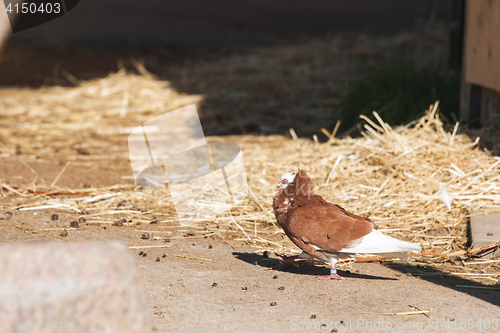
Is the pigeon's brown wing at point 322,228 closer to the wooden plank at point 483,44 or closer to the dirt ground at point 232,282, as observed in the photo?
the dirt ground at point 232,282

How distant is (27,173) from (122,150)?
1.43 metres

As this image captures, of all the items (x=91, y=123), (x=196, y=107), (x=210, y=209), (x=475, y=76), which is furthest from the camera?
(x=196, y=107)

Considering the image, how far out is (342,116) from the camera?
21.6 ft

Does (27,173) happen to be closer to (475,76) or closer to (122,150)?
(122,150)

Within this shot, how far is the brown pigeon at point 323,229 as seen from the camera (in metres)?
2.68

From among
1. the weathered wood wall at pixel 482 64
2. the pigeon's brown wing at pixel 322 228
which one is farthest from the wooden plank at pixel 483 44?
the pigeon's brown wing at pixel 322 228

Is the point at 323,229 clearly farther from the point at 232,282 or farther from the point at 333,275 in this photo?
the point at 232,282

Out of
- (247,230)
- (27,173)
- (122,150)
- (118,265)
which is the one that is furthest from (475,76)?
(118,265)

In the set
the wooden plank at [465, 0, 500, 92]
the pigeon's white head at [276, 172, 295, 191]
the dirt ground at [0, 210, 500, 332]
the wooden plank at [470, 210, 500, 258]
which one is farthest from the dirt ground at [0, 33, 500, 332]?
the wooden plank at [465, 0, 500, 92]

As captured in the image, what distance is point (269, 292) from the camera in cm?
274

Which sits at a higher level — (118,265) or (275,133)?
(118,265)

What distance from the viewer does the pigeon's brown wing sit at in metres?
2.72

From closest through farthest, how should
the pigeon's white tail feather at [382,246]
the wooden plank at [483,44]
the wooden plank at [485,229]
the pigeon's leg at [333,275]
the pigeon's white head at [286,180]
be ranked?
the pigeon's white tail feather at [382,246] < the pigeon's leg at [333,275] < the pigeon's white head at [286,180] < the wooden plank at [485,229] < the wooden plank at [483,44]

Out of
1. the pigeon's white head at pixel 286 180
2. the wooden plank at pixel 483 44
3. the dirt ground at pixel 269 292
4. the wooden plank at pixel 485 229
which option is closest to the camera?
the dirt ground at pixel 269 292
